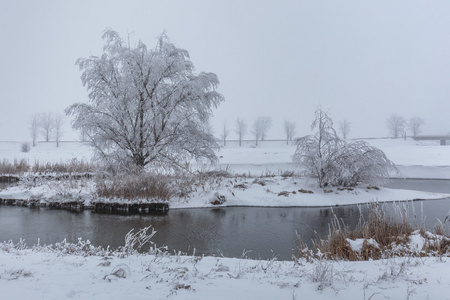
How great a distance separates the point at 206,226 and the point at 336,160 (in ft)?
26.2

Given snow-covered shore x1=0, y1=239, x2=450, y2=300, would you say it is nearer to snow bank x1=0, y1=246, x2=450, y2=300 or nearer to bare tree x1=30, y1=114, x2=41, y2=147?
snow bank x1=0, y1=246, x2=450, y2=300

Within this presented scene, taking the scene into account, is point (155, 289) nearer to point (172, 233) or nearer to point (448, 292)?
point (448, 292)

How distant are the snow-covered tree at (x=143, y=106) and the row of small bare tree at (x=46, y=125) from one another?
56.1 m

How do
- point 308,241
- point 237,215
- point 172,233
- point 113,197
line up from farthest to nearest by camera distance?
point 113,197
point 237,215
point 172,233
point 308,241

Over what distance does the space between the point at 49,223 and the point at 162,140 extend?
25.4 feet

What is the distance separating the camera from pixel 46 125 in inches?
2544

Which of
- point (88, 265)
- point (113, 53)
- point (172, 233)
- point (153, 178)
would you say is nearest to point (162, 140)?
point (153, 178)

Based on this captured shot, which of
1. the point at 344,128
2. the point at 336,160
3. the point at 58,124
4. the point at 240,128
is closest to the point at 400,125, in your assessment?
the point at 344,128

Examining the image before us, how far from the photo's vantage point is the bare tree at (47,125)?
64.7 metres

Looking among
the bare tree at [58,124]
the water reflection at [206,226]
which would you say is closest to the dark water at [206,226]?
the water reflection at [206,226]

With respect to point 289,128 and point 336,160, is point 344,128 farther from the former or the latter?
point 336,160

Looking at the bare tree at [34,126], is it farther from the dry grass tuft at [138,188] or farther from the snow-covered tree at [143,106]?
the dry grass tuft at [138,188]

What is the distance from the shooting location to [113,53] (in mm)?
15906

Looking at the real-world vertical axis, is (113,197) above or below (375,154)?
below
